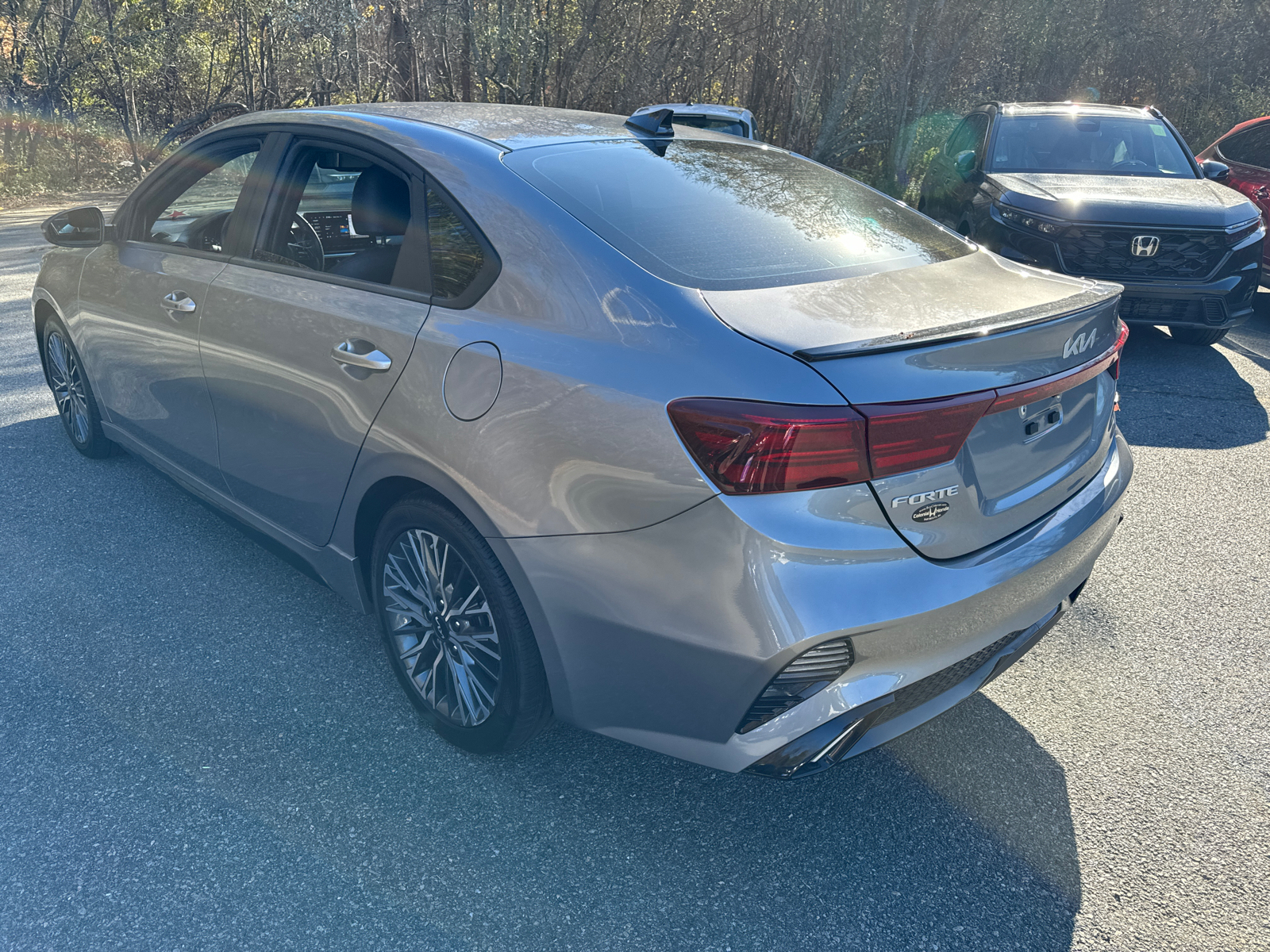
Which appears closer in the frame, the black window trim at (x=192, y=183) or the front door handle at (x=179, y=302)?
the black window trim at (x=192, y=183)

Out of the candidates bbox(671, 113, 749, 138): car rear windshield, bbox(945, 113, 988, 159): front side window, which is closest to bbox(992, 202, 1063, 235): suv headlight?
bbox(945, 113, 988, 159): front side window

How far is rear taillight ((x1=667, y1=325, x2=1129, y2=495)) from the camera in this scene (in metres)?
1.85

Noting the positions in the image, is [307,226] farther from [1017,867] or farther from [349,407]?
[1017,867]

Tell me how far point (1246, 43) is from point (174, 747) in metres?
21.3

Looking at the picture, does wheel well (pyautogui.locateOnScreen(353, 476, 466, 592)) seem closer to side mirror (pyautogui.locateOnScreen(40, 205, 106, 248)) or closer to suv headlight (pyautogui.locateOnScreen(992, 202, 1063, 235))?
side mirror (pyautogui.locateOnScreen(40, 205, 106, 248))

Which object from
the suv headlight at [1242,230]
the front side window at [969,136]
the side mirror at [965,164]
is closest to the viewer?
the suv headlight at [1242,230]

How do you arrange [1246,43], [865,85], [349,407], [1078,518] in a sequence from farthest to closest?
[1246,43] → [865,85] → [349,407] → [1078,518]

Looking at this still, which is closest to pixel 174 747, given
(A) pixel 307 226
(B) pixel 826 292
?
(A) pixel 307 226

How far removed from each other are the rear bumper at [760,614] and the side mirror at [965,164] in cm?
604

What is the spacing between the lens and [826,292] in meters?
2.25

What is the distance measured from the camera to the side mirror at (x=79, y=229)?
12.9ft

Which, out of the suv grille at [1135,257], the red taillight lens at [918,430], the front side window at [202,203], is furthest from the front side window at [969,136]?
the red taillight lens at [918,430]

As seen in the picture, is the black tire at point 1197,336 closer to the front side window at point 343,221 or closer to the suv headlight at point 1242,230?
the suv headlight at point 1242,230

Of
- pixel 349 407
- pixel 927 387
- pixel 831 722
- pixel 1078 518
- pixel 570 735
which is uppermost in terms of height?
pixel 927 387
